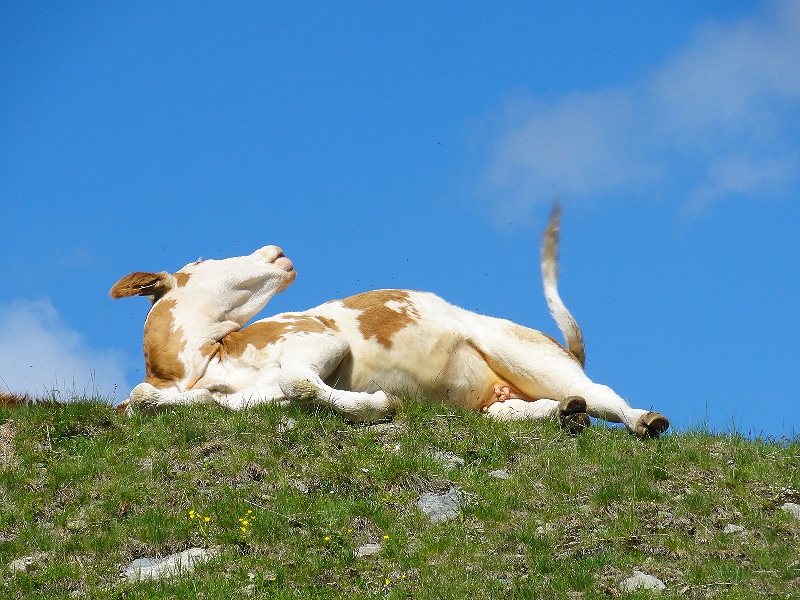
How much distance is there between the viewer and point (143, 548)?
749cm

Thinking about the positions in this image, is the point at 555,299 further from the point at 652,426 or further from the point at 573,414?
the point at 652,426

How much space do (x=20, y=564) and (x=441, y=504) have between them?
3.21 meters

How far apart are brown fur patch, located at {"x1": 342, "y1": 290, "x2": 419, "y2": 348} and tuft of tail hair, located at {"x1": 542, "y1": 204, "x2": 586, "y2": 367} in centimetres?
166

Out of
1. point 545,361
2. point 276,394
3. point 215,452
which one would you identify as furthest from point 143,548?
point 545,361

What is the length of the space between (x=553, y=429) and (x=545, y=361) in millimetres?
1262

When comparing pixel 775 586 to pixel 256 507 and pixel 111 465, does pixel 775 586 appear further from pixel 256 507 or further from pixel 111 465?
pixel 111 465

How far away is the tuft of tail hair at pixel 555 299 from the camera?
1149cm

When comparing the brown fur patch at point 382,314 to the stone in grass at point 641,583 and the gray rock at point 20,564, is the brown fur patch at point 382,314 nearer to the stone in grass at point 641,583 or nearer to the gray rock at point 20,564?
the gray rock at point 20,564

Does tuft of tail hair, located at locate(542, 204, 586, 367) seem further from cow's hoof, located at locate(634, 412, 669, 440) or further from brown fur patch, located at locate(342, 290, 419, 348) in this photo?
cow's hoof, located at locate(634, 412, 669, 440)

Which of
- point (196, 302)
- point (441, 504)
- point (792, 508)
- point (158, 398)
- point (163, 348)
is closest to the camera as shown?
point (792, 508)

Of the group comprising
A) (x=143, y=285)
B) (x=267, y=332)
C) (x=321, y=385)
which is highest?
(x=143, y=285)

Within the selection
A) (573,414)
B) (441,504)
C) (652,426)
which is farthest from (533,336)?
(441,504)

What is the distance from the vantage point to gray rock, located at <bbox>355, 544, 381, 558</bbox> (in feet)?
23.9

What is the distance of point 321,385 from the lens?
952 cm
